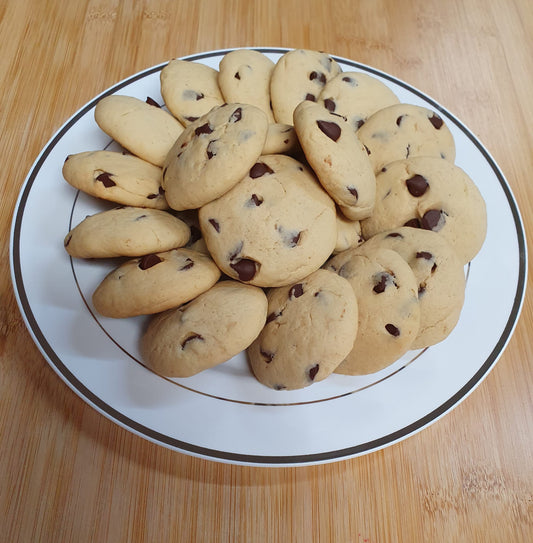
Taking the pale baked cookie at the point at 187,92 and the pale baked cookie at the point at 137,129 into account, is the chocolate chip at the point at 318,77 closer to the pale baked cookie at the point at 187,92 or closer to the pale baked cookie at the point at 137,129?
the pale baked cookie at the point at 187,92

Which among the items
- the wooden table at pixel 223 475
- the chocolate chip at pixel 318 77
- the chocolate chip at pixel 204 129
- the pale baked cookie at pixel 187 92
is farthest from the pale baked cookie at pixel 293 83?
the wooden table at pixel 223 475

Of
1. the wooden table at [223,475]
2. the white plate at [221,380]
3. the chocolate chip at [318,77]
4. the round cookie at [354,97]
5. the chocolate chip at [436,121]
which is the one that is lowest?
the wooden table at [223,475]

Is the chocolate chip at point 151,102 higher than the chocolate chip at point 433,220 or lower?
higher

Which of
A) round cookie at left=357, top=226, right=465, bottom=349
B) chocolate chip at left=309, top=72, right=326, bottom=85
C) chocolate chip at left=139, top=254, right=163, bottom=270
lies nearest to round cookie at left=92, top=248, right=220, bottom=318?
chocolate chip at left=139, top=254, right=163, bottom=270

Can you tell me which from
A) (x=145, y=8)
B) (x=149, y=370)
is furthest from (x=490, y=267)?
(x=145, y=8)

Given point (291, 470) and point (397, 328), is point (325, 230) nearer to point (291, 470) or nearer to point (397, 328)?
point (397, 328)
